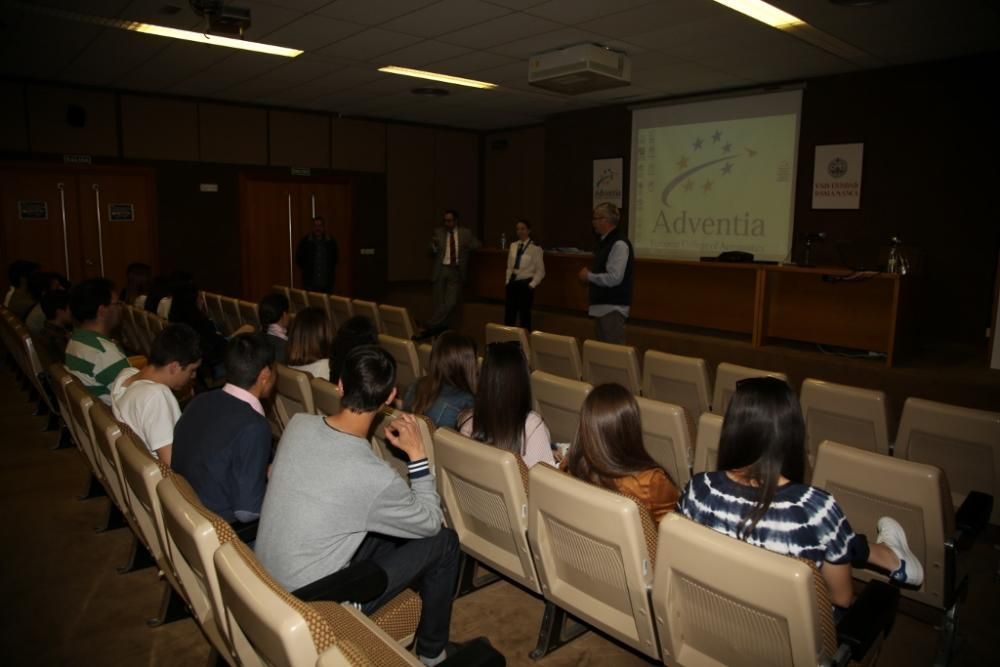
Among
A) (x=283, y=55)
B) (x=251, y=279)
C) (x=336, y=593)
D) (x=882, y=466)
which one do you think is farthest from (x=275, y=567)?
(x=251, y=279)

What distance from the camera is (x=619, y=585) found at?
191 cm

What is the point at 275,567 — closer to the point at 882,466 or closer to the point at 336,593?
the point at 336,593

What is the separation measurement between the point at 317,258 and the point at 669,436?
7.82 metres

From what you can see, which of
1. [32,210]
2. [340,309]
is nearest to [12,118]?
[32,210]

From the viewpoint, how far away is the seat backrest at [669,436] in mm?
2797

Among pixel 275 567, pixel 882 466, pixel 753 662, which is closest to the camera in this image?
pixel 753 662

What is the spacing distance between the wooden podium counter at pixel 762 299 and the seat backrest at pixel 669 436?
3480 mm

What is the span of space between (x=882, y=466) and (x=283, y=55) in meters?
6.45

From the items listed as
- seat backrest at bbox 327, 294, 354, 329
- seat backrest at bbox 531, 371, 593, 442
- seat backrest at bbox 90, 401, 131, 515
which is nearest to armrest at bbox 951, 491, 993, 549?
seat backrest at bbox 531, 371, 593, 442

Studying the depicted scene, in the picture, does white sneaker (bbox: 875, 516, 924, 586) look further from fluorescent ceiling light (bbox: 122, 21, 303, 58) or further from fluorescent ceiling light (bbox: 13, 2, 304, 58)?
fluorescent ceiling light (bbox: 122, 21, 303, 58)

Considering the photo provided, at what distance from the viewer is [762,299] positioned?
6199 mm

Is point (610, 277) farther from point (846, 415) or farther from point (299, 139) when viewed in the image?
point (299, 139)

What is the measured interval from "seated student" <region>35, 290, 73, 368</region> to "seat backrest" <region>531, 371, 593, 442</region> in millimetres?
3684

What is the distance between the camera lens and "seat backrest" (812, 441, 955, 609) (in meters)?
1.99
